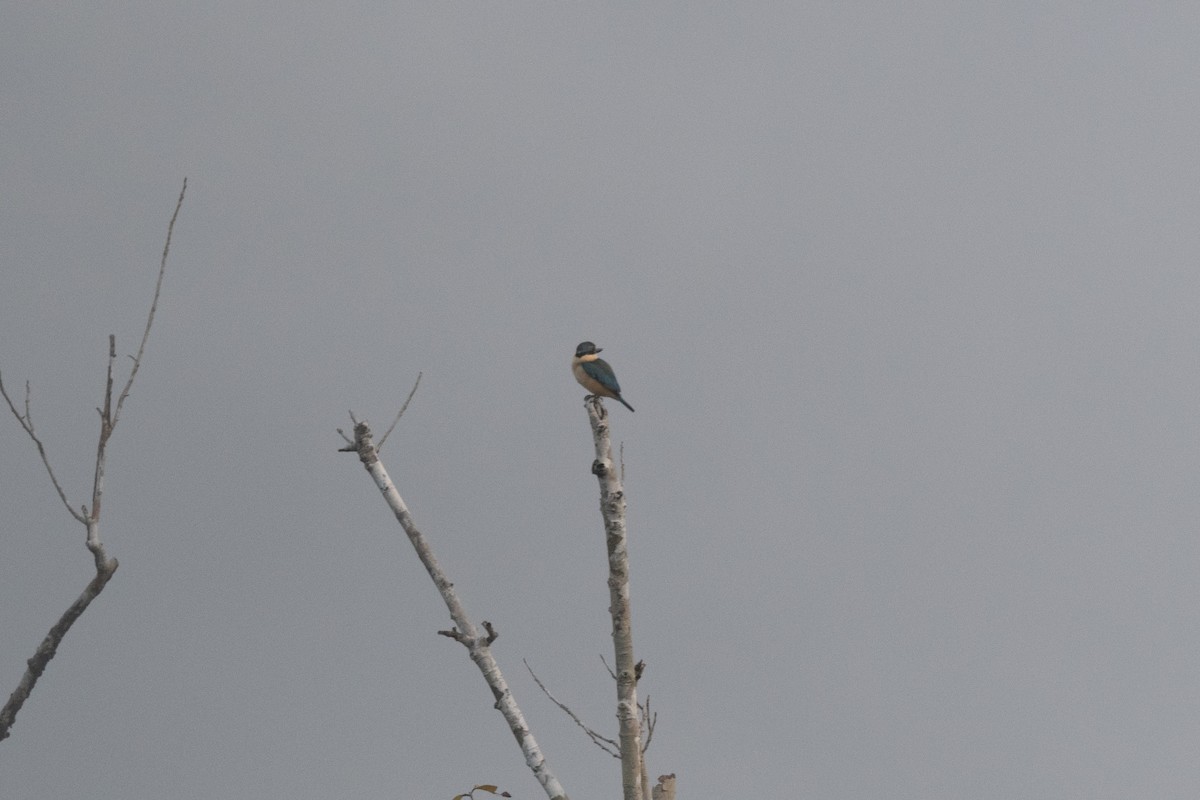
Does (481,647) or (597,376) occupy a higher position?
(597,376)

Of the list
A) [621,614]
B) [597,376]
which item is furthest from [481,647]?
[597,376]

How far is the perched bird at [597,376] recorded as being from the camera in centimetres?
1092

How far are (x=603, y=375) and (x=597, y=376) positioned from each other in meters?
0.06

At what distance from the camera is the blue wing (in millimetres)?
10914

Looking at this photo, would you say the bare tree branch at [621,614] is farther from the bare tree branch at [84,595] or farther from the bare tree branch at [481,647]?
the bare tree branch at [84,595]

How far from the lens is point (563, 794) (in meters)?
7.04

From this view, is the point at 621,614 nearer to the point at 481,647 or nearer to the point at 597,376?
the point at 481,647

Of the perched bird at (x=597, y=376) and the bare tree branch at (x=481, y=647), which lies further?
the perched bird at (x=597, y=376)

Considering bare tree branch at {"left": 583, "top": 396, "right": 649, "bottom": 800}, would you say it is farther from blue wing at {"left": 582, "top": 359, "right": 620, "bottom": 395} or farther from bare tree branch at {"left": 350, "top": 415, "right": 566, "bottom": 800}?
blue wing at {"left": 582, "top": 359, "right": 620, "bottom": 395}

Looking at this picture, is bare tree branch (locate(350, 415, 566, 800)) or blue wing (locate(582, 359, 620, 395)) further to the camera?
blue wing (locate(582, 359, 620, 395))

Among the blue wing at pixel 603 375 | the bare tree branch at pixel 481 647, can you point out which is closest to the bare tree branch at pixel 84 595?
the bare tree branch at pixel 481 647

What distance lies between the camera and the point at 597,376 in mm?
10922

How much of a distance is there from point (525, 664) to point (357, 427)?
1893 mm

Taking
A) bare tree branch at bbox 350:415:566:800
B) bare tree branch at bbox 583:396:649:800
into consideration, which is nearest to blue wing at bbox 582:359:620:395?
bare tree branch at bbox 583:396:649:800
